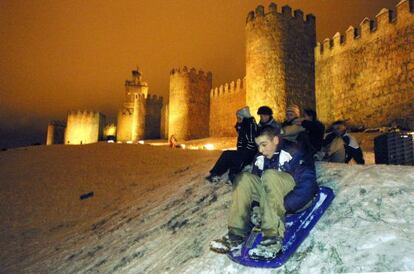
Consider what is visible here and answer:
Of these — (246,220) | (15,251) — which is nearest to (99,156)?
(15,251)

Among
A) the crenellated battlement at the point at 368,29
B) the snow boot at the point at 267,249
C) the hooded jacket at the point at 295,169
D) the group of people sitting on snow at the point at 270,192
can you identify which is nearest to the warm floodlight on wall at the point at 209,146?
the crenellated battlement at the point at 368,29

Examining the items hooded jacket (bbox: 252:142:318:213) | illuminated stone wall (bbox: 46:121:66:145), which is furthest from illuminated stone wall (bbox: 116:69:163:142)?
hooded jacket (bbox: 252:142:318:213)

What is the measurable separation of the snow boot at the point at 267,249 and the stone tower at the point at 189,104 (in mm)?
21441

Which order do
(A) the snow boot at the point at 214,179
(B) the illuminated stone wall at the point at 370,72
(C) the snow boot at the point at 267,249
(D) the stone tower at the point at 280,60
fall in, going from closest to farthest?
(C) the snow boot at the point at 267,249 < (A) the snow boot at the point at 214,179 < (B) the illuminated stone wall at the point at 370,72 < (D) the stone tower at the point at 280,60

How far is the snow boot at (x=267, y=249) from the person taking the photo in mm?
2670

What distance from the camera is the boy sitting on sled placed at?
2.81m

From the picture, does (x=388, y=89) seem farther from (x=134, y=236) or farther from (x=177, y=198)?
(x=134, y=236)

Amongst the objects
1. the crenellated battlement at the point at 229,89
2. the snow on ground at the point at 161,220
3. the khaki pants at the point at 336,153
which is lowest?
the snow on ground at the point at 161,220

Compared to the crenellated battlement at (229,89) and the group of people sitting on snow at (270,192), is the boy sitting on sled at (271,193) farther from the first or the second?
the crenellated battlement at (229,89)

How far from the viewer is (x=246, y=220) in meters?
3.10

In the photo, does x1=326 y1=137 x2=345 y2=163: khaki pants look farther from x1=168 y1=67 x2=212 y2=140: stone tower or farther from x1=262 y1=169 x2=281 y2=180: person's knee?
x1=168 y1=67 x2=212 y2=140: stone tower

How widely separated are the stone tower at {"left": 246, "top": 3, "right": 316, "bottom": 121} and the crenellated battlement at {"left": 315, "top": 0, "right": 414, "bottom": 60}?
2.27 ft

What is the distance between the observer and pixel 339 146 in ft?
17.8

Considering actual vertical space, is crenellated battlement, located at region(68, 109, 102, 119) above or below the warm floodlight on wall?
above
